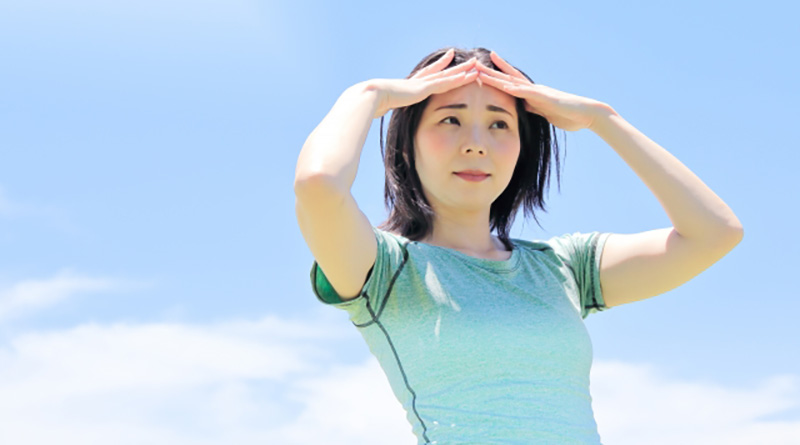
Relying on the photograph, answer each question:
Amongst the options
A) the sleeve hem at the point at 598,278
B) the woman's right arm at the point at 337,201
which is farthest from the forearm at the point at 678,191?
the woman's right arm at the point at 337,201

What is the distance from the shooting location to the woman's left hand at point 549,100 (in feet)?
11.6

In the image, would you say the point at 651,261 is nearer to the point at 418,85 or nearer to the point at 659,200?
the point at 659,200

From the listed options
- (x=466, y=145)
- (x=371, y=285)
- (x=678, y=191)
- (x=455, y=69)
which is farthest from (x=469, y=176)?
(x=678, y=191)

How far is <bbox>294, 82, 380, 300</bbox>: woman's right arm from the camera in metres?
2.86

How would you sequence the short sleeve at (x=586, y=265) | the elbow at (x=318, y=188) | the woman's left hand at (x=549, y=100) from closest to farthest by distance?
the elbow at (x=318, y=188) < the woman's left hand at (x=549, y=100) < the short sleeve at (x=586, y=265)

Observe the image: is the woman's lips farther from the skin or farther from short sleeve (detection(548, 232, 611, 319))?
short sleeve (detection(548, 232, 611, 319))

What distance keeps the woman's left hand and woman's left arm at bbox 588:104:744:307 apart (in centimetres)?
3

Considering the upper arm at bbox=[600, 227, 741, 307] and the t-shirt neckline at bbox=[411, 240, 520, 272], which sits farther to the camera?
the upper arm at bbox=[600, 227, 741, 307]

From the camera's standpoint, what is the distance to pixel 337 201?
113 inches

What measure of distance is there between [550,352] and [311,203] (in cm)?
99

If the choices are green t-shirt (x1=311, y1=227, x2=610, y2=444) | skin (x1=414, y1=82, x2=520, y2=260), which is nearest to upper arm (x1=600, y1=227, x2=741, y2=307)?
green t-shirt (x1=311, y1=227, x2=610, y2=444)

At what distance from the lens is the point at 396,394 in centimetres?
321

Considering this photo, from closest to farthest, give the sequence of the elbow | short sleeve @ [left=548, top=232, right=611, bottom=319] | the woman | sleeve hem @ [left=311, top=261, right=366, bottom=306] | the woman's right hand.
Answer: the elbow
the woman
sleeve hem @ [left=311, top=261, right=366, bottom=306]
the woman's right hand
short sleeve @ [left=548, top=232, right=611, bottom=319]

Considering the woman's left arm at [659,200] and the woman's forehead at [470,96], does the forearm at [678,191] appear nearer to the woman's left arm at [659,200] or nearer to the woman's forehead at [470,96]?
the woman's left arm at [659,200]
